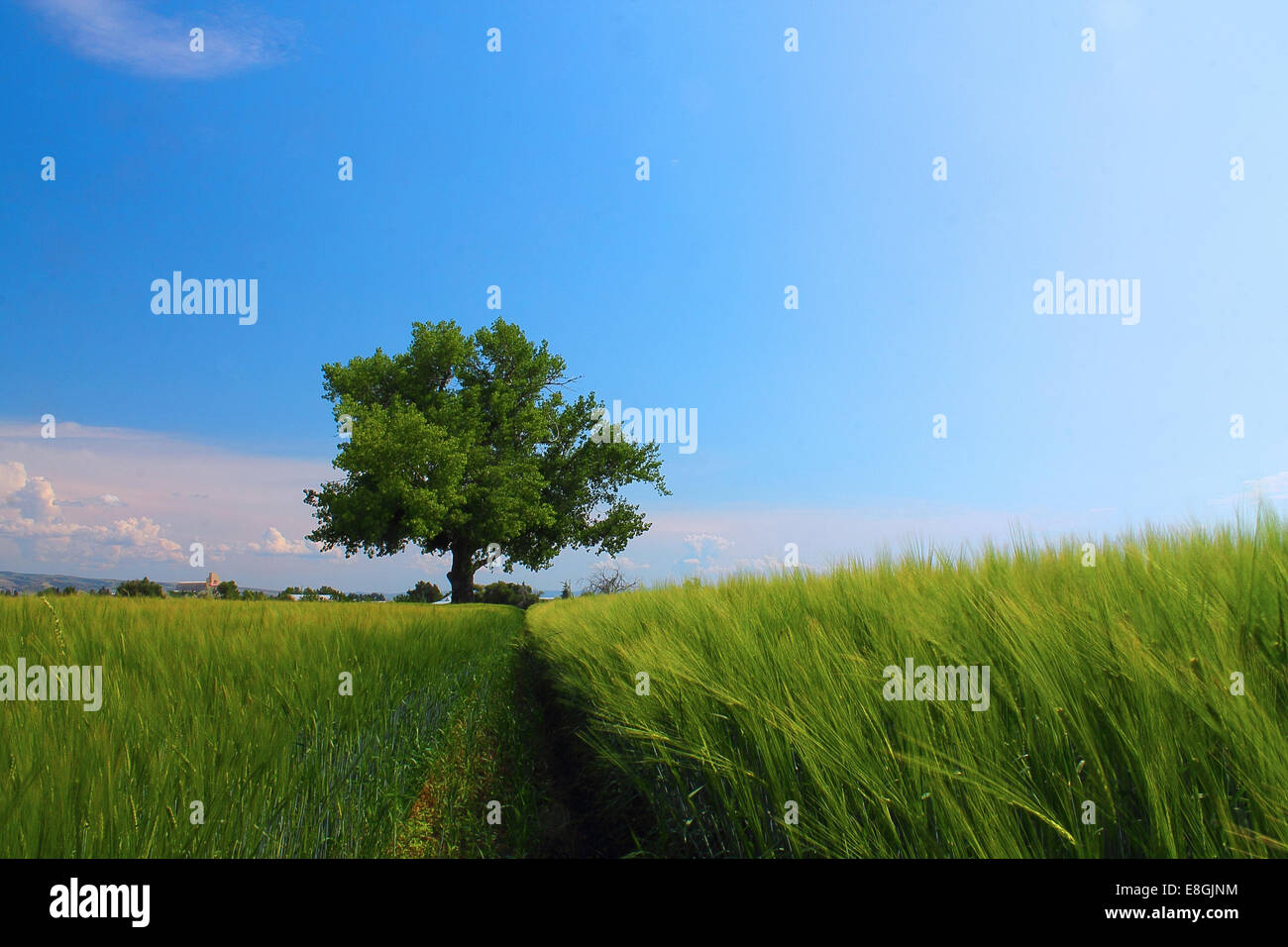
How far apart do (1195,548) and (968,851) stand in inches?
92.8

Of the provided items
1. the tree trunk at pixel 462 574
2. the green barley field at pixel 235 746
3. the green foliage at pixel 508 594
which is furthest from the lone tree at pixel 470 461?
the green barley field at pixel 235 746

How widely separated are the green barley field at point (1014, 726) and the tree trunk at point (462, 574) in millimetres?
22148

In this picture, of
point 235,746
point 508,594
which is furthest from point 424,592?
point 235,746

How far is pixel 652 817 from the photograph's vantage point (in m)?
3.02

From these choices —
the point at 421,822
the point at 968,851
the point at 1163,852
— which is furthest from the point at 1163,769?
the point at 421,822

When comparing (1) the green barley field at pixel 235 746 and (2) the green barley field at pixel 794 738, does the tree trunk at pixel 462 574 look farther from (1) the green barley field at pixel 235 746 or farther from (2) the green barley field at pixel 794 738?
(2) the green barley field at pixel 794 738

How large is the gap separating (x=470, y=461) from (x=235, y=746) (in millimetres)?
20371

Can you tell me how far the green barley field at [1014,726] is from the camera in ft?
4.48

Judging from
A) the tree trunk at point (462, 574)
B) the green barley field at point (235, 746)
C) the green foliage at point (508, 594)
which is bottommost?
the green foliage at point (508, 594)

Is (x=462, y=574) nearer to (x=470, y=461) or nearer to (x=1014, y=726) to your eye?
(x=470, y=461)

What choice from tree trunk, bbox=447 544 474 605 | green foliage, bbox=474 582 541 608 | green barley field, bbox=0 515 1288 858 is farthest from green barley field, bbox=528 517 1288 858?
green foliage, bbox=474 582 541 608

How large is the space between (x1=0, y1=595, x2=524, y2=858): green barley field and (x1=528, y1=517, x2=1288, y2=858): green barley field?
1.15 metres

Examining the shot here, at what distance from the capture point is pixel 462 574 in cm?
2403
